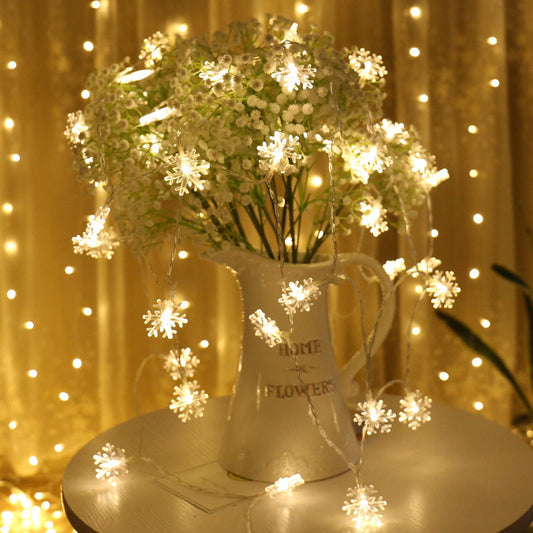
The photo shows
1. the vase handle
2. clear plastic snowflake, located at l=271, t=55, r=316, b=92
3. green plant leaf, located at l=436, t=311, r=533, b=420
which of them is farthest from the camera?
green plant leaf, located at l=436, t=311, r=533, b=420

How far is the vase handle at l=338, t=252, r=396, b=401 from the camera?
1006 mm

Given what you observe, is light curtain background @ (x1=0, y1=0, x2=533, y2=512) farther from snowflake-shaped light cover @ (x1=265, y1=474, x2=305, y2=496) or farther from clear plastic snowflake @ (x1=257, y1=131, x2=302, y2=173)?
clear plastic snowflake @ (x1=257, y1=131, x2=302, y2=173)

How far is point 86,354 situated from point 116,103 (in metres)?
1.10

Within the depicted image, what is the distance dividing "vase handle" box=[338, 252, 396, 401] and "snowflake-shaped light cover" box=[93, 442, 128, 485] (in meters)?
0.34

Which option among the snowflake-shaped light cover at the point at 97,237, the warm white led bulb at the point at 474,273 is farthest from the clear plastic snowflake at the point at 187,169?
the warm white led bulb at the point at 474,273

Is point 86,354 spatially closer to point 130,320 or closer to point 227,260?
point 130,320

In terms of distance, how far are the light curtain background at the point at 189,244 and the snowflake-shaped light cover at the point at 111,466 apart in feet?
2.67

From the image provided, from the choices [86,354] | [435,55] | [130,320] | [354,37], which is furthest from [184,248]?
[435,55]

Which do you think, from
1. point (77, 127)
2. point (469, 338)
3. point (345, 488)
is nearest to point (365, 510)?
point (345, 488)

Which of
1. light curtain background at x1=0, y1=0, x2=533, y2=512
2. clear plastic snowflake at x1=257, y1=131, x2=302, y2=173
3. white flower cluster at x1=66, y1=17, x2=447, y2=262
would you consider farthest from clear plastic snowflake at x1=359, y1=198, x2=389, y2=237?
light curtain background at x1=0, y1=0, x2=533, y2=512

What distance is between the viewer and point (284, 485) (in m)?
0.91

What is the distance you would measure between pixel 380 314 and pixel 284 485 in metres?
0.27

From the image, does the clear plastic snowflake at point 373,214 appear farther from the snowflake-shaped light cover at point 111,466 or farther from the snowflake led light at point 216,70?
the snowflake-shaped light cover at point 111,466

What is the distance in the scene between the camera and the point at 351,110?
917 millimetres
